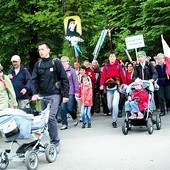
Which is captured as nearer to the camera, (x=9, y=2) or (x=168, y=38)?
(x=168, y=38)

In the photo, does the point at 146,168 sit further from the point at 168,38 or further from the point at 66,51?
the point at 168,38

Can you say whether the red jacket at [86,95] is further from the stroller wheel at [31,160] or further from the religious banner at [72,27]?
the stroller wheel at [31,160]

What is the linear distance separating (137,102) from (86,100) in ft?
6.81

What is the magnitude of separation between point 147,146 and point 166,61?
5358 mm

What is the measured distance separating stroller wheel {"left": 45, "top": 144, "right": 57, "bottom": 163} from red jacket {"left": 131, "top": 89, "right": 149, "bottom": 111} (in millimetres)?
3543

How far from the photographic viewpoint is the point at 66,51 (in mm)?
19109

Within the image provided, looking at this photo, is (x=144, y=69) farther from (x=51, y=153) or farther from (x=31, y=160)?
(x=31, y=160)

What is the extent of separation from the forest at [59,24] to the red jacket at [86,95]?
336 inches

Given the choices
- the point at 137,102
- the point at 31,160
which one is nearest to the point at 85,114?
the point at 137,102

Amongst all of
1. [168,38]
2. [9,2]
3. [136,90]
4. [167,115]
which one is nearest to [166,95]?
[167,115]

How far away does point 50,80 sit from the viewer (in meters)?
9.49

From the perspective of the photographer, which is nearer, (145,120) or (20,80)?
(145,120)

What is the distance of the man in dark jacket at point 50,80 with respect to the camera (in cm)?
945

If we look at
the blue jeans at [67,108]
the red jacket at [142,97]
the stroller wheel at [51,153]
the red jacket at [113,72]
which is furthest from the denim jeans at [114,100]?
the stroller wheel at [51,153]
